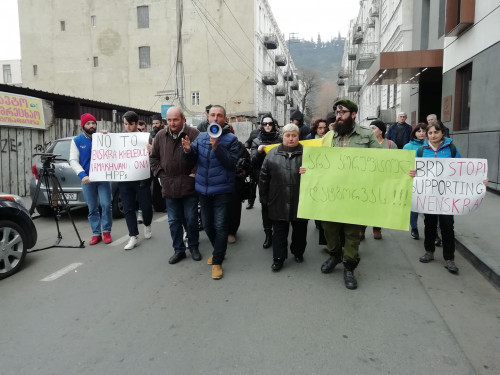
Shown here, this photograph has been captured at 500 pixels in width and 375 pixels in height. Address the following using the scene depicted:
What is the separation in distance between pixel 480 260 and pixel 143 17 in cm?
4198

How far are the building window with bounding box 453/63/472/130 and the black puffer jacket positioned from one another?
10372mm

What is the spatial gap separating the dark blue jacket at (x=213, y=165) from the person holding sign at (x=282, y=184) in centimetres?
42

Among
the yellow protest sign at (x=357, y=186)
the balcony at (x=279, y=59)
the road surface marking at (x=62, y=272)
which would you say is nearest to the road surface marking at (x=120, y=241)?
the road surface marking at (x=62, y=272)

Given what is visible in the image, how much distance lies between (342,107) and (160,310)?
2782 millimetres

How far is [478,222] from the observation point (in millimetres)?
6840

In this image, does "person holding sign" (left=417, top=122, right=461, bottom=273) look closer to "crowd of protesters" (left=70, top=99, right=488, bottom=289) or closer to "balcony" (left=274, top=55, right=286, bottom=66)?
"crowd of protesters" (left=70, top=99, right=488, bottom=289)

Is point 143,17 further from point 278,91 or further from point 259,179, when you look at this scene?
point 259,179

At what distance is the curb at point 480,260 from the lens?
4.30 m

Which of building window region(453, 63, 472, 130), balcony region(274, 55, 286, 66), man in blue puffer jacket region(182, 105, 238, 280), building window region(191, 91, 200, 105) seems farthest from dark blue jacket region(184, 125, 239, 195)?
balcony region(274, 55, 286, 66)

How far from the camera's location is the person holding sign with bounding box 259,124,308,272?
454cm

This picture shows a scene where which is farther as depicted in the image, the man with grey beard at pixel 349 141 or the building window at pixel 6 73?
the building window at pixel 6 73

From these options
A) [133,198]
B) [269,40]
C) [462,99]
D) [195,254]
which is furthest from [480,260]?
[269,40]

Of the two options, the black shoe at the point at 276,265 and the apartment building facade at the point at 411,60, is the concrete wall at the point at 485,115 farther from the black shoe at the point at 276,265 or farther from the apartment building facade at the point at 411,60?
the black shoe at the point at 276,265

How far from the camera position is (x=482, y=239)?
569 cm
